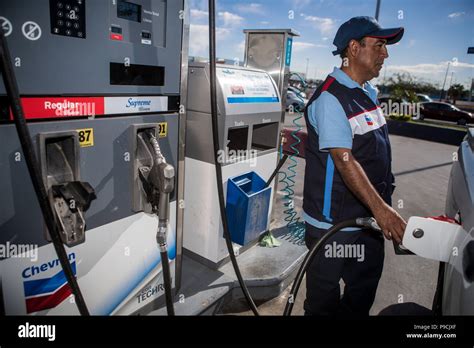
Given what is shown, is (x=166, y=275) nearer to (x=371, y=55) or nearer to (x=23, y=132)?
(x=23, y=132)

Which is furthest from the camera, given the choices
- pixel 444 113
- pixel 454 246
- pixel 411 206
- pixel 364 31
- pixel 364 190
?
pixel 444 113

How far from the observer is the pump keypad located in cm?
161

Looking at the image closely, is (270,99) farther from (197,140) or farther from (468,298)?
(468,298)

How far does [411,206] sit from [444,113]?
1989cm

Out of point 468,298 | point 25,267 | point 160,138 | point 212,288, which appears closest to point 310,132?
point 160,138

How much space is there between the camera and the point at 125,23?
192 centimetres

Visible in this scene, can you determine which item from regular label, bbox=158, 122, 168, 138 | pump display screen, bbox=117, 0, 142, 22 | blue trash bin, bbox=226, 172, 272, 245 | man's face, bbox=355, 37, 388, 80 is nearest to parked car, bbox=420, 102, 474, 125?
blue trash bin, bbox=226, 172, 272, 245

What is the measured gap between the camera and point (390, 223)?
6.18ft

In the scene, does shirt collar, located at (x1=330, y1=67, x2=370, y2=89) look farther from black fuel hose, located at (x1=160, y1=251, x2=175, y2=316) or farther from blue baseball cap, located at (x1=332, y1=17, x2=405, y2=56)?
black fuel hose, located at (x1=160, y1=251, x2=175, y2=316)

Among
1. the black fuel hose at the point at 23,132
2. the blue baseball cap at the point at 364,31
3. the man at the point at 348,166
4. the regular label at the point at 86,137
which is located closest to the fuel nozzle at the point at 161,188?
the regular label at the point at 86,137

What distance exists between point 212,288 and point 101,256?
3.64ft

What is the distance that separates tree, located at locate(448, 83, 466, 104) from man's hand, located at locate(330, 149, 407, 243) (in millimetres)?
50216

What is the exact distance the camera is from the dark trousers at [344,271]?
2311mm

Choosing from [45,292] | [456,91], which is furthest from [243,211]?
[456,91]
